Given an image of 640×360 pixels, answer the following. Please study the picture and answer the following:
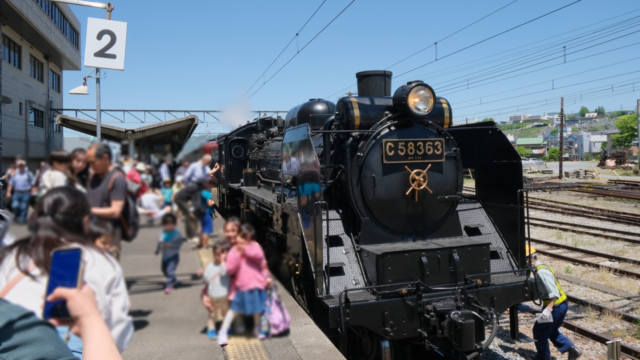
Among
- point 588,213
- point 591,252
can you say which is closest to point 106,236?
point 591,252

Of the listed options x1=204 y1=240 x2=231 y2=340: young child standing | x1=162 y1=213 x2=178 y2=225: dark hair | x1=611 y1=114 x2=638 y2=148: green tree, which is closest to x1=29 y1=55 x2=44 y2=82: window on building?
x1=162 y1=213 x2=178 y2=225: dark hair

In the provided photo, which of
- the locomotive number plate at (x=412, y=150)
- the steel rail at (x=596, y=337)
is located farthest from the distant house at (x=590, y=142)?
the locomotive number plate at (x=412, y=150)

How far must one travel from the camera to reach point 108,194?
1.16 m

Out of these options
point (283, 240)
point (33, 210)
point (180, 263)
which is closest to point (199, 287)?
point (180, 263)

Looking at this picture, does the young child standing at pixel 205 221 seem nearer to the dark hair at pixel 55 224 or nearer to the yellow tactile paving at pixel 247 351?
the dark hair at pixel 55 224

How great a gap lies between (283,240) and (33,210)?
4.57 meters

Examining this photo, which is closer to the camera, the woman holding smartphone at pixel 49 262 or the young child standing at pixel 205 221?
the woman holding smartphone at pixel 49 262

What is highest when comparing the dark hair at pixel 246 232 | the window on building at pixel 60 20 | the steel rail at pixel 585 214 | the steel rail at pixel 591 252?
the window on building at pixel 60 20

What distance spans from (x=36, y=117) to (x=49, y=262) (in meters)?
1.05

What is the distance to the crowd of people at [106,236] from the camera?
3.74 ft

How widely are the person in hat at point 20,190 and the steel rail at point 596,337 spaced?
275 inches

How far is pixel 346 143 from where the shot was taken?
18.9 ft

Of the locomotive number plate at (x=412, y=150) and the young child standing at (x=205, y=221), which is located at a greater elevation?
the locomotive number plate at (x=412, y=150)

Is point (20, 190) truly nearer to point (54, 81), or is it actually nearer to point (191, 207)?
point (191, 207)
